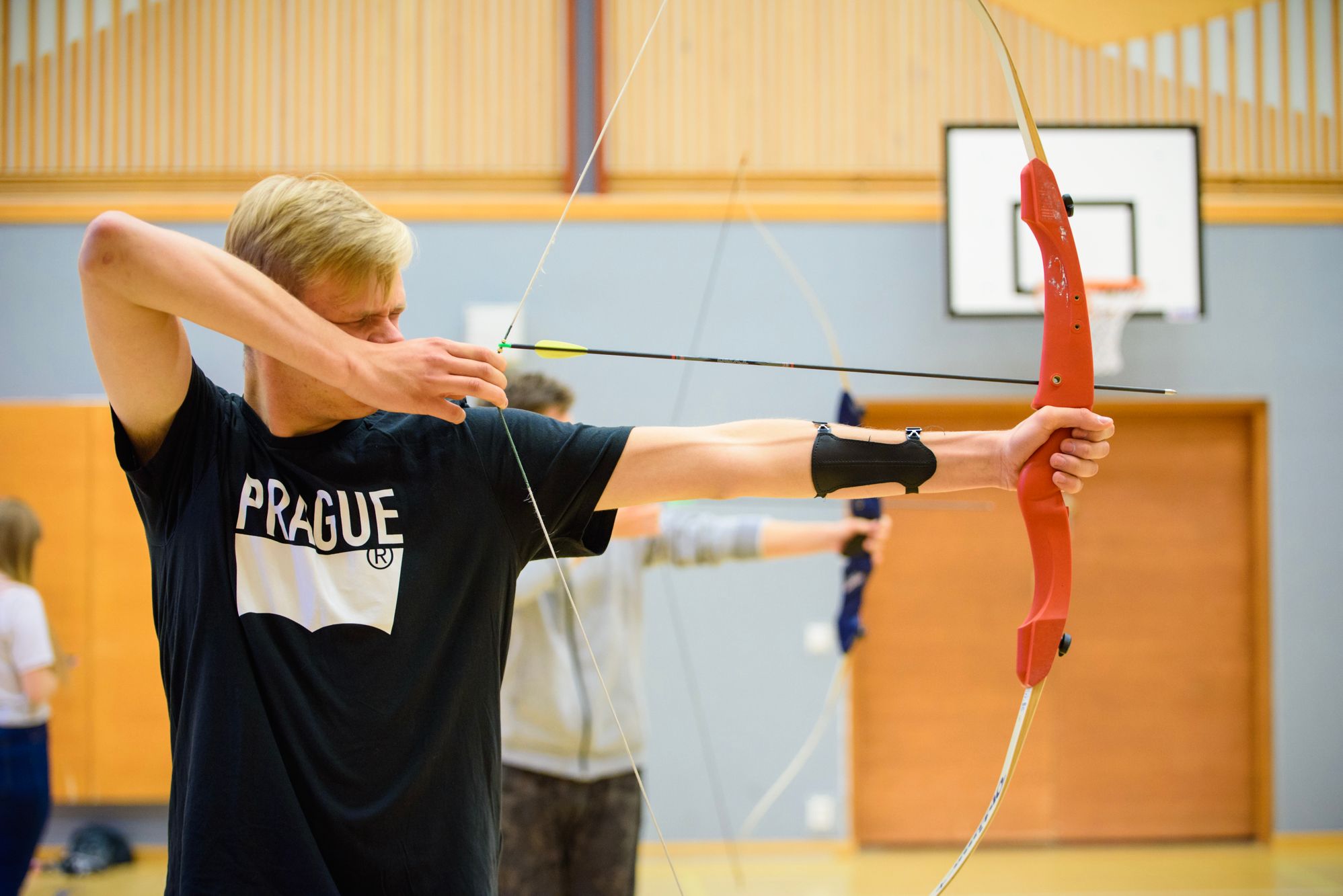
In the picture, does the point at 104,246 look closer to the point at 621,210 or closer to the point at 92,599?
the point at 621,210

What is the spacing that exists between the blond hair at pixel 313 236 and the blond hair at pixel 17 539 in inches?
82.5

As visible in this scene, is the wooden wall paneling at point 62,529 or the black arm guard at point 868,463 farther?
the wooden wall paneling at point 62,529

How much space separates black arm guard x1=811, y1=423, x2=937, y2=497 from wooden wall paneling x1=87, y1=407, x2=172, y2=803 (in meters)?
3.59

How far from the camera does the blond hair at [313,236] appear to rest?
2.93 feet

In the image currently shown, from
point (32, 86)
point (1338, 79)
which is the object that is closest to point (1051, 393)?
point (1338, 79)

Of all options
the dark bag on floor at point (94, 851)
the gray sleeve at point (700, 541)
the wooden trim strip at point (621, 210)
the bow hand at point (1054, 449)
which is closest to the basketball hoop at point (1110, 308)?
the wooden trim strip at point (621, 210)

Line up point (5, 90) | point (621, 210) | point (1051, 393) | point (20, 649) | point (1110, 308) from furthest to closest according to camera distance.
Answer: point (5, 90), point (621, 210), point (1110, 308), point (20, 649), point (1051, 393)

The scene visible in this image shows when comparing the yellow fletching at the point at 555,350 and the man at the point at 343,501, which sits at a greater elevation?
the yellow fletching at the point at 555,350

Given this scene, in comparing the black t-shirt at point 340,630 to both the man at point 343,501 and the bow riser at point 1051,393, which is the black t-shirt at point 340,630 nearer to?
the man at point 343,501

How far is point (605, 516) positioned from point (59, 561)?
12.3 feet

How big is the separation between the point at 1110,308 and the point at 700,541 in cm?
259

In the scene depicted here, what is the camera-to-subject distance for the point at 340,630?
0.86 meters

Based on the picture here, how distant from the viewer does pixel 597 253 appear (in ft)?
13.8

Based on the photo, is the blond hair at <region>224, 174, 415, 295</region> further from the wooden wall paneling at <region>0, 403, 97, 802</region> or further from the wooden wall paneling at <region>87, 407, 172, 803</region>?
the wooden wall paneling at <region>0, 403, 97, 802</region>
